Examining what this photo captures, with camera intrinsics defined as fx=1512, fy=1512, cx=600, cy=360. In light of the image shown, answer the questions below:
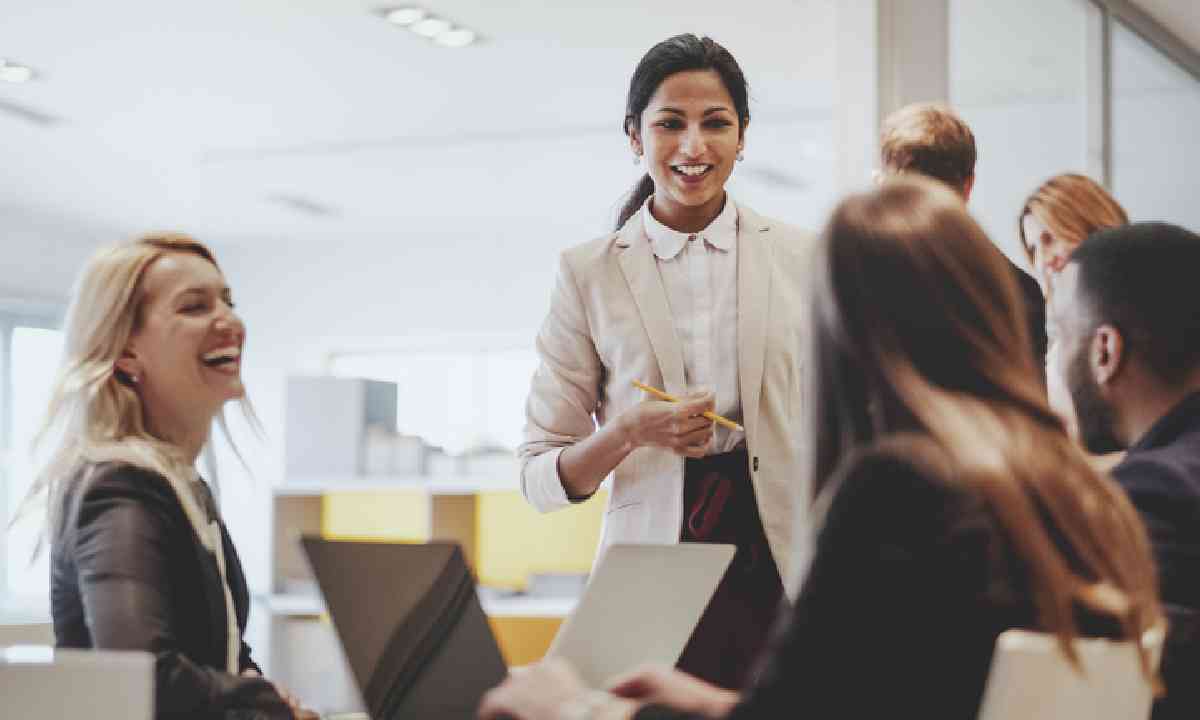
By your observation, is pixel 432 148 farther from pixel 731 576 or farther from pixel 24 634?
pixel 731 576

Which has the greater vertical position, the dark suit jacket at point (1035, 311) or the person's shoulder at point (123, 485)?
the dark suit jacket at point (1035, 311)

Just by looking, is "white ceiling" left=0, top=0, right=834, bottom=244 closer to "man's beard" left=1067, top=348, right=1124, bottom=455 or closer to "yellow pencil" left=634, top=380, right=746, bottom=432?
"yellow pencil" left=634, top=380, right=746, bottom=432

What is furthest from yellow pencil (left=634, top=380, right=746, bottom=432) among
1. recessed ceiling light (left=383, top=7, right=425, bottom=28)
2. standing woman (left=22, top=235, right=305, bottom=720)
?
recessed ceiling light (left=383, top=7, right=425, bottom=28)

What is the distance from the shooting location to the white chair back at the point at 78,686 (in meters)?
1.22

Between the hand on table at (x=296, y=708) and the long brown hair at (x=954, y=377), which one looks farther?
the hand on table at (x=296, y=708)

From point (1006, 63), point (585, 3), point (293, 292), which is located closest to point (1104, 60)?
point (1006, 63)

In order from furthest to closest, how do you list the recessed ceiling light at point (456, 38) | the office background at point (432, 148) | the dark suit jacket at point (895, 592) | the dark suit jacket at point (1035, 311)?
the recessed ceiling light at point (456, 38) < the office background at point (432, 148) < the dark suit jacket at point (1035, 311) < the dark suit jacket at point (895, 592)

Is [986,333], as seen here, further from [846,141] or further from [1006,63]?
[1006,63]

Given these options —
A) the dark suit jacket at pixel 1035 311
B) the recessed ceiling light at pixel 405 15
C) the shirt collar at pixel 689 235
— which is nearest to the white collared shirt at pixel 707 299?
the shirt collar at pixel 689 235

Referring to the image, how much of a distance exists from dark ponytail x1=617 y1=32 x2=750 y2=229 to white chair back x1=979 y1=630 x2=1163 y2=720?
1206mm

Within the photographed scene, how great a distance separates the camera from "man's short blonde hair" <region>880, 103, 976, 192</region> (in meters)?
2.38

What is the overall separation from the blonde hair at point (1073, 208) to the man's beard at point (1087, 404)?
1.35 meters

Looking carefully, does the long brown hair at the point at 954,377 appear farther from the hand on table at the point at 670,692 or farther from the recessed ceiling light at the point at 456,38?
the recessed ceiling light at the point at 456,38

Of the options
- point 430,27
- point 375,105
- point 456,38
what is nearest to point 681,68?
point 430,27
